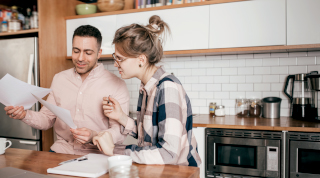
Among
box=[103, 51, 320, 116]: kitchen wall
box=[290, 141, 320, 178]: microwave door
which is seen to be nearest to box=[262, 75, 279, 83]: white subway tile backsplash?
box=[103, 51, 320, 116]: kitchen wall

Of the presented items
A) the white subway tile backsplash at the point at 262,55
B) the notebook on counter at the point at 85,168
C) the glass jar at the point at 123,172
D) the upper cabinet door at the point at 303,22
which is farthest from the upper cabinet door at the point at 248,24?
the glass jar at the point at 123,172

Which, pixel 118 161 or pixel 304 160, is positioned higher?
pixel 118 161

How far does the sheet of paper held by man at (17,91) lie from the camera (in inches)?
51.9

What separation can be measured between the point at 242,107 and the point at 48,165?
7.28 ft

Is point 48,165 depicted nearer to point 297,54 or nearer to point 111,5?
point 111,5

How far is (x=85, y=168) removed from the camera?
1.04 m

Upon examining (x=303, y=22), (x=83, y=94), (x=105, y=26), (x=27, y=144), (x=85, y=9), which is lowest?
(x=27, y=144)

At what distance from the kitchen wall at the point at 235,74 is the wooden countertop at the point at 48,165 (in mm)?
2006

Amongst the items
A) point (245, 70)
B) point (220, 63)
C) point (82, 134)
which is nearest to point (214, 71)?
point (220, 63)

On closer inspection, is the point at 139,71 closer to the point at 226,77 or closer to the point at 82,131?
the point at 82,131

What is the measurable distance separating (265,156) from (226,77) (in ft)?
3.49

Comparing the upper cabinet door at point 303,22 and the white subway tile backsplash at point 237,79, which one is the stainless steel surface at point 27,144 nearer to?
the white subway tile backsplash at point 237,79

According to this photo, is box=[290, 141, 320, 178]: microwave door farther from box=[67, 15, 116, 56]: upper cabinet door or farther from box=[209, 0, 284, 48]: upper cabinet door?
box=[67, 15, 116, 56]: upper cabinet door

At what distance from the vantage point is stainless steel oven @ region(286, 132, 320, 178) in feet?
6.79
